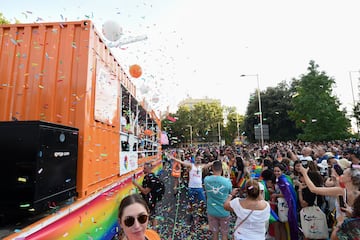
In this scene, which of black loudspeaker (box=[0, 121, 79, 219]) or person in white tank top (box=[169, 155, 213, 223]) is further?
person in white tank top (box=[169, 155, 213, 223])

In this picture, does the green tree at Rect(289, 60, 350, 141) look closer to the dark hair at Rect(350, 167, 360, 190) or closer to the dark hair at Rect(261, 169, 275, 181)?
the dark hair at Rect(261, 169, 275, 181)

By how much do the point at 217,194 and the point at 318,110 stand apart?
30453 millimetres

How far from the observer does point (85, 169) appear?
11.5 feet

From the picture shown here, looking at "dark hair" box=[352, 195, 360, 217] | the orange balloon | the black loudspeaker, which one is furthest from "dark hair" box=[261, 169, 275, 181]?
the black loudspeaker

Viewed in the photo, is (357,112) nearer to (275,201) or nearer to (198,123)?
(275,201)

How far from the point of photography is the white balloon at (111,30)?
4719 mm

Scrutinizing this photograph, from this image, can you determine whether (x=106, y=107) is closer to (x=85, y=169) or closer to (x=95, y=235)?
(x=85, y=169)

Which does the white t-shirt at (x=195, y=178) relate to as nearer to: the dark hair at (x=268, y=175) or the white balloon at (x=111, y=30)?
the dark hair at (x=268, y=175)

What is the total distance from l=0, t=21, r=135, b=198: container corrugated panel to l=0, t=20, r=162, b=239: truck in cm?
1

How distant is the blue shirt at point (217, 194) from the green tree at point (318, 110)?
29.3 m

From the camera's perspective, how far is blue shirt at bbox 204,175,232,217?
14.8ft

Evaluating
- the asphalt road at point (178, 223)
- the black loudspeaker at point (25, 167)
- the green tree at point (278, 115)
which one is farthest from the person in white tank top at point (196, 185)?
the green tree at point (278, 115)

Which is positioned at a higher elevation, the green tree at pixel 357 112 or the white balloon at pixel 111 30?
the green tree at pixel 357 112

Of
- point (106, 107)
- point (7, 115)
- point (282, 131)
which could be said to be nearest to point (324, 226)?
point (106, 107)
